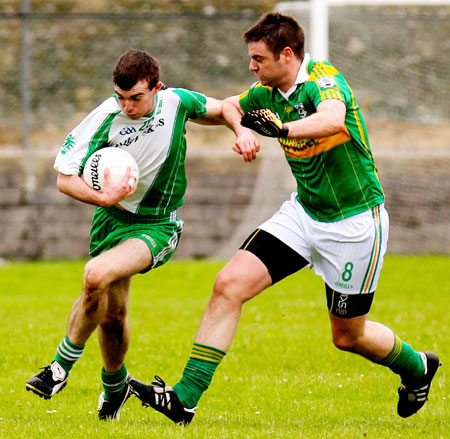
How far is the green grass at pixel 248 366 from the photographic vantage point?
5.96 metres

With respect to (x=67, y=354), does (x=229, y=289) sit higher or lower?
higher

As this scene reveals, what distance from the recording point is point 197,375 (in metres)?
5.63

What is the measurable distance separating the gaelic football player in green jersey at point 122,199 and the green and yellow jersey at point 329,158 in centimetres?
75

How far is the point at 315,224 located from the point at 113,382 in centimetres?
168

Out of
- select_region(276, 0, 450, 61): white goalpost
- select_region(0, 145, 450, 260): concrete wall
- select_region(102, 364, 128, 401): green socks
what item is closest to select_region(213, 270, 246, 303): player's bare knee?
select_region(102, 364, 128, 401): green socks

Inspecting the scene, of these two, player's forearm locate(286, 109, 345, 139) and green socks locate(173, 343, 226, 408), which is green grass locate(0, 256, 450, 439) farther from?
player's forearm locate(286, 109, 345, 139)

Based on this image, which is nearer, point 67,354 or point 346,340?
point 67,354

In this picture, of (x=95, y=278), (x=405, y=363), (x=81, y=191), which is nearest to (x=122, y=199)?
(x=81, y=191)

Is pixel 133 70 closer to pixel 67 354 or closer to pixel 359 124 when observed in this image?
pixel 359 124

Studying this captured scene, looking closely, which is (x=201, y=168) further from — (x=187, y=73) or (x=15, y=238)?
(x=15, y=238)

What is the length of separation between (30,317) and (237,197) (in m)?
6.49

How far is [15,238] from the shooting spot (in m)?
16.6

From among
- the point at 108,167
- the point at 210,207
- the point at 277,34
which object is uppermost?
the point at 277,34

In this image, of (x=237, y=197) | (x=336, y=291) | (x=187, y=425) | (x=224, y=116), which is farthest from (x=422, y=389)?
(x=237, y=197)
